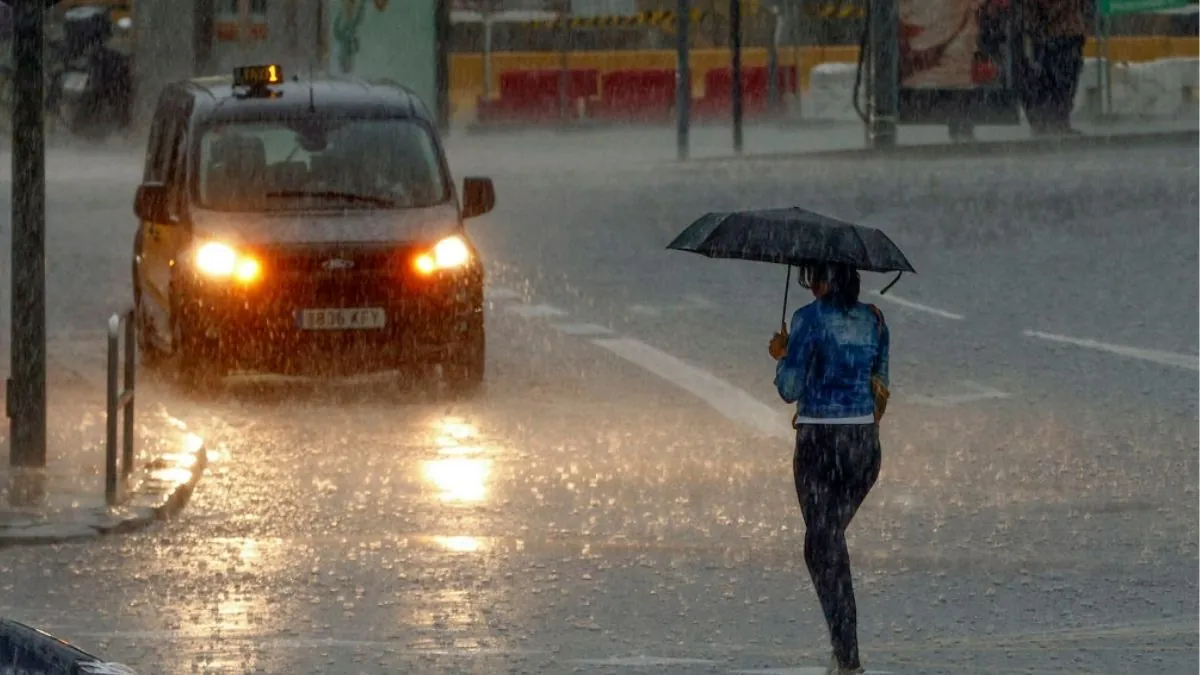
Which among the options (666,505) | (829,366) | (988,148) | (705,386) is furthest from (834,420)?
(988,148)

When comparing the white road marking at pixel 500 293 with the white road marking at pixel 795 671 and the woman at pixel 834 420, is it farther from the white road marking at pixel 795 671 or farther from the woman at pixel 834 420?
the woman at pixel 834 420

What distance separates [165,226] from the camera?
15344mm

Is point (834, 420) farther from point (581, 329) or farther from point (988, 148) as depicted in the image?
point (988, 148)

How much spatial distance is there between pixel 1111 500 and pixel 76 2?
1702 inches

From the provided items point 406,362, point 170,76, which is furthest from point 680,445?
point 170,76

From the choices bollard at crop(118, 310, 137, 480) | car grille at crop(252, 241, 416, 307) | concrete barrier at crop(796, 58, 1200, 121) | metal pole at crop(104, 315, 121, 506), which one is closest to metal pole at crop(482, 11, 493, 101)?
concrete barrier at crop(796, 58, 1200, 121)

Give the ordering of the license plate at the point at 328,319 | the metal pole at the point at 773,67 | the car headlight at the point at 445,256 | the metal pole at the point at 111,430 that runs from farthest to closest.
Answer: the metal pole at the point at 773,67 → the car headlight at the point at 445,256 → the license plate at the point at 328,319 → the metal pole at the point at 111,430

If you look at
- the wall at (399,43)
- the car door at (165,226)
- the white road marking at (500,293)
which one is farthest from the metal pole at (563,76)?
the car door at (165,226)

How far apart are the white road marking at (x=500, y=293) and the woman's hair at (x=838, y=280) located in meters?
12.4

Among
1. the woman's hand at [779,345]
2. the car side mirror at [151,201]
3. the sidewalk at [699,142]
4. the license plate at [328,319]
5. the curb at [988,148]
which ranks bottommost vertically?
the sidewalk at [699,142]

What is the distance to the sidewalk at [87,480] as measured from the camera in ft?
34.3

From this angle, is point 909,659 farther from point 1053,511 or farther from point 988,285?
point 988,285

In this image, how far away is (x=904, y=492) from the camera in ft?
38.2

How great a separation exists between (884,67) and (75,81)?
616 inches
